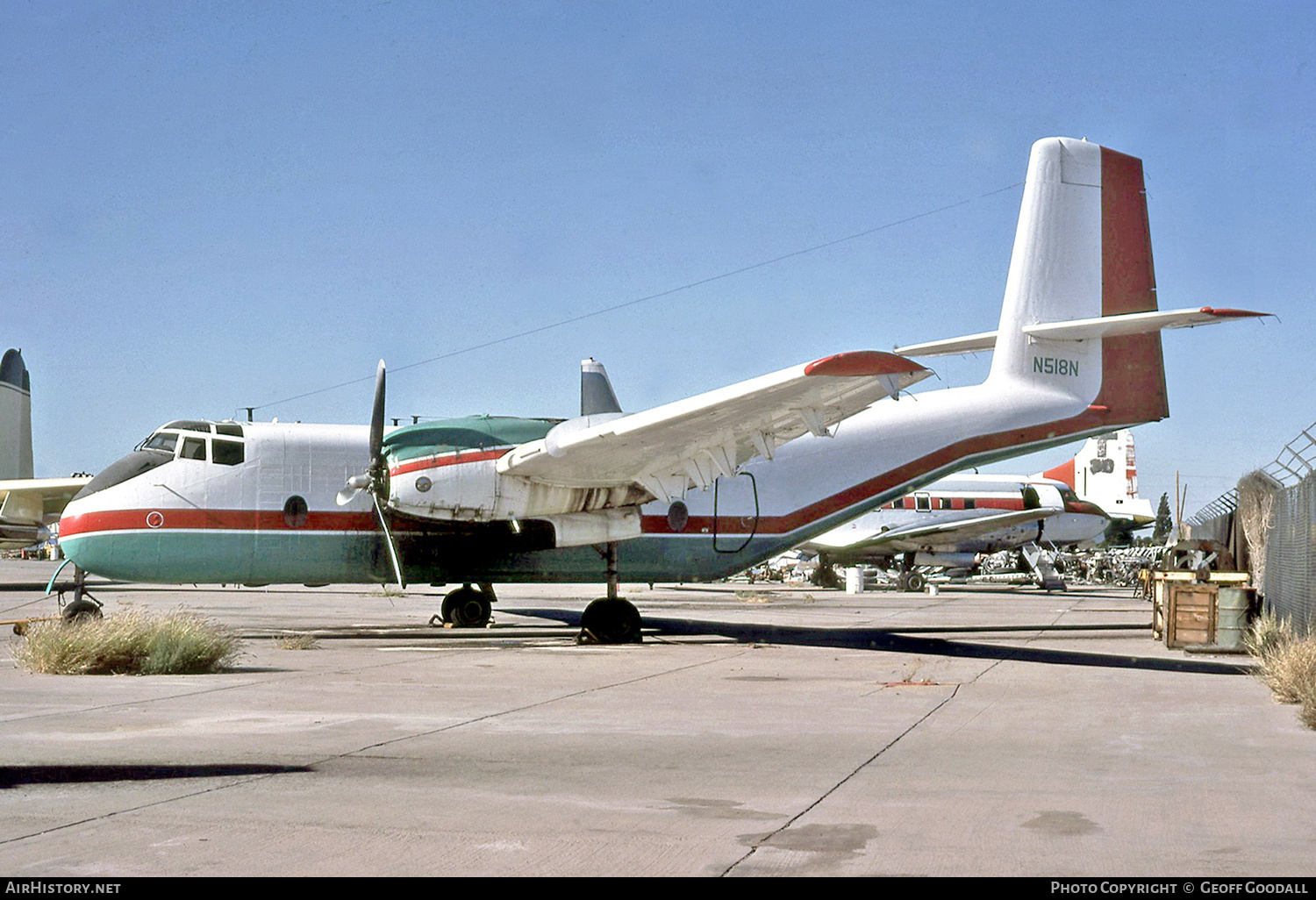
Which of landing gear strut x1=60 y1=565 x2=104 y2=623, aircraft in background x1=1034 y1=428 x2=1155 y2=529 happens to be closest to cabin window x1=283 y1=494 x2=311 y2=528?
landing gear strut x1=60 y1=565 x2=104 y2=623

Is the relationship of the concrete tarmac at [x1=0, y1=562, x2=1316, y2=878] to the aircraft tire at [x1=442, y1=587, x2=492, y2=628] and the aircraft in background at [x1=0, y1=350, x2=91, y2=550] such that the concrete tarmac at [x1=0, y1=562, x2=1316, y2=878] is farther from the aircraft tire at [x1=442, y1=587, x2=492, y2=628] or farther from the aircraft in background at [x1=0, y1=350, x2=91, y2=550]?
the aircraft in background at [x1=0, y1=350, x2=91, y2=550]

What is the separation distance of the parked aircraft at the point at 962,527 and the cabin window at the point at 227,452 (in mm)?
27645

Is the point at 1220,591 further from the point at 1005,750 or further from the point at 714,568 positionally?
the point at 1005,750

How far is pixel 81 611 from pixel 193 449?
3.08m

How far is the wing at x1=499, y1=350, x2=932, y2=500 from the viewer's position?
1457 centimetres

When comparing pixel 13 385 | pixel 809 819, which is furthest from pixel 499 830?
→ pixel 13 385

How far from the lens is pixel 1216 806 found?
702cm

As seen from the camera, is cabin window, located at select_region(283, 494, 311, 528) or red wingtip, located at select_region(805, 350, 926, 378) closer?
red wingtip, located at select_region(805, 350, 926, 378)

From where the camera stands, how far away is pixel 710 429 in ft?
56.3

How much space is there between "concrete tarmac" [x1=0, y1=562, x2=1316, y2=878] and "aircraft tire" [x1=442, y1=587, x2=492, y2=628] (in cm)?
482

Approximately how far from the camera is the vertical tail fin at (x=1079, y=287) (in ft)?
72.7

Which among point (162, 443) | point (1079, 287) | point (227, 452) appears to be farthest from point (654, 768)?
point (1079, 287)

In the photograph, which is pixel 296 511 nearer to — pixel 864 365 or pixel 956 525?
pixel 864 365

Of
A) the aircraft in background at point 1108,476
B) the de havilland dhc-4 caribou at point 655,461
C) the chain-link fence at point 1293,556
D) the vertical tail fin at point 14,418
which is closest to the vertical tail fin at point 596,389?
the de havilland dhc-4 caribou at point 655,461
